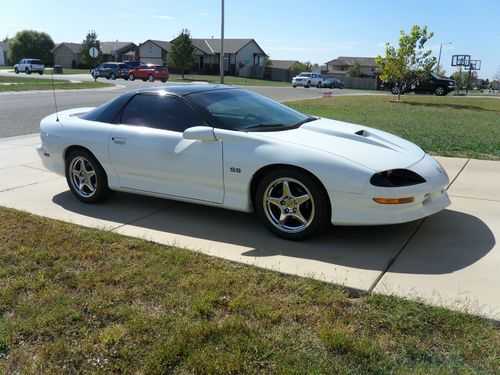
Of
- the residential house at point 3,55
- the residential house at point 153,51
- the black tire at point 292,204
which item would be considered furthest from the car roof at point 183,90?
the residential house at point 3,55

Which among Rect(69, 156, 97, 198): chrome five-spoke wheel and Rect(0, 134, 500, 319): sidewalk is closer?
Rect(0, 134, 500, 319): sidewalk

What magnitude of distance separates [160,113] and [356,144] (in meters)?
2.01

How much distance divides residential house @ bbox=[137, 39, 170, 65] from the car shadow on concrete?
75833 mm

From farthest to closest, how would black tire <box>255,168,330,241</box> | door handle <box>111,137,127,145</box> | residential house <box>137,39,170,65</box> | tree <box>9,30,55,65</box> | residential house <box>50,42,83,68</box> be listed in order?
1. residential house <box>50,42,83,68</box>
2. tree <box>9,30,55,65</box>
3. residential house <box>137,39,170,65</box>
4. door handle <box>111,137,127,145</box>
5. black tire <box>255,168,330,241</box>

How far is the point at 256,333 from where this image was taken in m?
2.85

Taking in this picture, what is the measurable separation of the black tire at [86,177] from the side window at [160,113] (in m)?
0.60

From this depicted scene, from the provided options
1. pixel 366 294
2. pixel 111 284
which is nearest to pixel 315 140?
pixel 366 294

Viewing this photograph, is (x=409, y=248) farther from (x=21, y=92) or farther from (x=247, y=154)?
(x=21, y=92)

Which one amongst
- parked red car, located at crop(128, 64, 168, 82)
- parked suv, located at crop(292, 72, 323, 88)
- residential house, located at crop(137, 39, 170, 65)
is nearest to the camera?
parked red car, located at crop(128, 64, 168, 82)

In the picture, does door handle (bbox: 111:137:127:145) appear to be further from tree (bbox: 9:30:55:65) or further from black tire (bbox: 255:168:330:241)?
tree (bbox: 9:30:55:65)

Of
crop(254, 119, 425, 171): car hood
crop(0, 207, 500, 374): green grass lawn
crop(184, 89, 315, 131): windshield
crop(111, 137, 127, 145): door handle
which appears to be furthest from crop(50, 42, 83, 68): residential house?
crop(0, 207, 500, 374): green grass lawn

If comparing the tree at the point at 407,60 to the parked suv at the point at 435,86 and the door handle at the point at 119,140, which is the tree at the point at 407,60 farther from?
the door handle at the point at 119,140

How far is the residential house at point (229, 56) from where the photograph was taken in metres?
74.6

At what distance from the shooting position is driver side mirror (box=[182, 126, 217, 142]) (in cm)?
449
